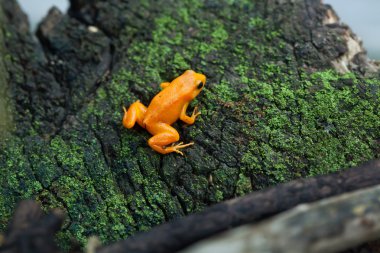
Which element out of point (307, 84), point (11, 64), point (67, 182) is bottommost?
point (67, 182)

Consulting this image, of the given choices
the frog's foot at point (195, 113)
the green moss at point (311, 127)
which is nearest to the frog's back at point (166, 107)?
the frog's foot at point (195, 113)

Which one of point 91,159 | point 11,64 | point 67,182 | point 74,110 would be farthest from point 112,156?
point 11,64

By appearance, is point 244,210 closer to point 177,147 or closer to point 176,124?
point 177,147

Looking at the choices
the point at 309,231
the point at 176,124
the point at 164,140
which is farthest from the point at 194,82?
the point at 309,231

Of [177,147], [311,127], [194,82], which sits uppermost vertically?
[194,82]

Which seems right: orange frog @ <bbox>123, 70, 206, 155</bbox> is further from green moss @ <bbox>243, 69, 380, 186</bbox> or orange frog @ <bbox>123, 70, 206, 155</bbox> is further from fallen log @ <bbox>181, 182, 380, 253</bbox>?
fallen log @ <bbox>181, 182, 380, 253</bbox>

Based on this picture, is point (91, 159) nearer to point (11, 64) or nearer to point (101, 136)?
point (101, 136)

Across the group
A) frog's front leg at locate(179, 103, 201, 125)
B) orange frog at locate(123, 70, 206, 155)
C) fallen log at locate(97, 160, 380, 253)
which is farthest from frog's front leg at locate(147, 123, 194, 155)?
fallen log at locate(97, 160, 380, 253)

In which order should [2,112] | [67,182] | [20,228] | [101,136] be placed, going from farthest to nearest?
[2,112] → [101,136] → [67,182] → [20,228]
